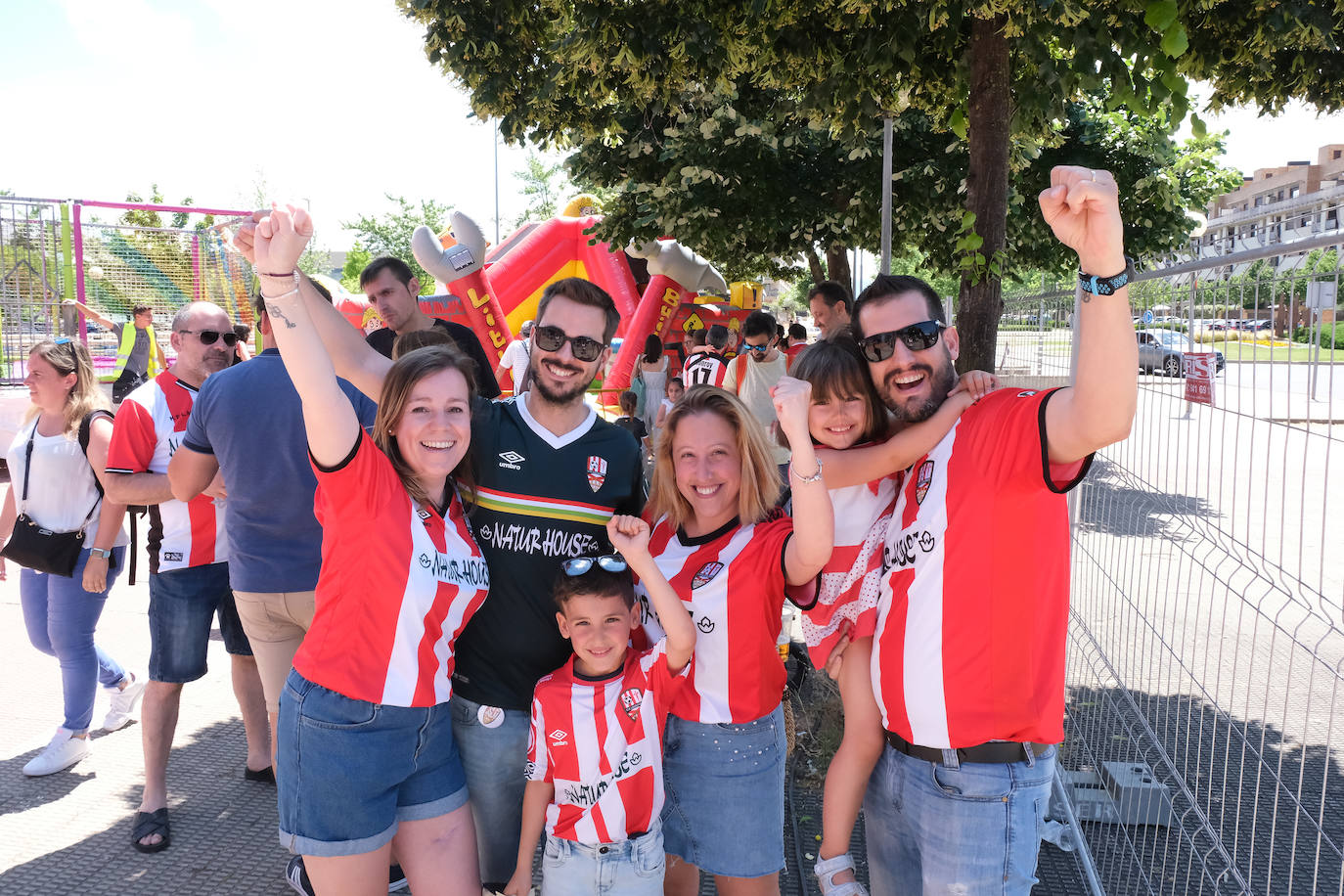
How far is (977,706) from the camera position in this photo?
1.92 m

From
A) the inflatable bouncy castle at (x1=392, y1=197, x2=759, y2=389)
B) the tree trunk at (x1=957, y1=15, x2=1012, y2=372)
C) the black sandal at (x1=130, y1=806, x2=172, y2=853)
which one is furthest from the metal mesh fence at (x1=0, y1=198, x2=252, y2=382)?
the tree trunk at (x1=957, y1=15, x2=1012, y2=372)

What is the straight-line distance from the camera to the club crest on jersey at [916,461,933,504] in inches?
79.7

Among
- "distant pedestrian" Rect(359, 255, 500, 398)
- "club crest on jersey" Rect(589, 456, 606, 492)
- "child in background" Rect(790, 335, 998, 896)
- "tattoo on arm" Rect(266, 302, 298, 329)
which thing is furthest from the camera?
"distant pedestrian" Rect(359, 255, 500, 398)

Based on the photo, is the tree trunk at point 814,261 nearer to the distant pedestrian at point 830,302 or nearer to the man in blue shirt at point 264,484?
the distant pedestrian at point 830,302

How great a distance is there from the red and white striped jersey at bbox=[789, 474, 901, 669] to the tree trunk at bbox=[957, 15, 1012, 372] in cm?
181

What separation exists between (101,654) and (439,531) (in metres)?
3.61

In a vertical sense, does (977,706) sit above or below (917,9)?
below

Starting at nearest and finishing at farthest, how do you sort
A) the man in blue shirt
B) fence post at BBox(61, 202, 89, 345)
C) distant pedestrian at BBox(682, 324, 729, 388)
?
the man in blue shirt → distant pedestrian at BBox(682, 324, 729, 388) → fence post at BBox(61, 202, 89, 345)

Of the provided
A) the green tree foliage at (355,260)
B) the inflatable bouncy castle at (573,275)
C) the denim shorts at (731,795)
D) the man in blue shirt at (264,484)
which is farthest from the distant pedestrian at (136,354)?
the green tree foliage at (355,260)

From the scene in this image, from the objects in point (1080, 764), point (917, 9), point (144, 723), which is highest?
point (917, 9)

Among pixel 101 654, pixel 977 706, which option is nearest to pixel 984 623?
pixel 977 706

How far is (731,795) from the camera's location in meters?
2.33

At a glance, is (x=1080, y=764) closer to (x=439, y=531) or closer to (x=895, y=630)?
(x=895, y=630)

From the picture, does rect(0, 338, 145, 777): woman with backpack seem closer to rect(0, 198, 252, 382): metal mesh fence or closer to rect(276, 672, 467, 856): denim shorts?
rect(276, 672, 467, 856): denim shorts
